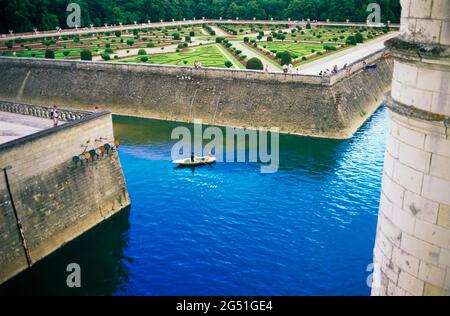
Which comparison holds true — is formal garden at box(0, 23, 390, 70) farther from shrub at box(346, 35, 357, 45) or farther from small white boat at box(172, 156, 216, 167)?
small white boat at box(172, 156, 216, 167)

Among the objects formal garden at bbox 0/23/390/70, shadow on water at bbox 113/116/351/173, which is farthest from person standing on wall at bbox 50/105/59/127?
formal garden at bbox 0/23/390/70

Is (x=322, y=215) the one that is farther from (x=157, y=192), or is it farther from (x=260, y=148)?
(x=260, y=148)

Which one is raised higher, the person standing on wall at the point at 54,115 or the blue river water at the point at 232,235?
the person standing on wall at the point at 54,115

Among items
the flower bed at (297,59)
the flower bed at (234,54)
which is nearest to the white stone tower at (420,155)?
the flower bed at (234,54)

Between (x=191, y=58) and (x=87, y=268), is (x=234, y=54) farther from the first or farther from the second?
(x=87, y=268)

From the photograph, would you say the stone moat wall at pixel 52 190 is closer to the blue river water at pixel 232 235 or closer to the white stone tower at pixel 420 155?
the blue river water at pixel 232 235

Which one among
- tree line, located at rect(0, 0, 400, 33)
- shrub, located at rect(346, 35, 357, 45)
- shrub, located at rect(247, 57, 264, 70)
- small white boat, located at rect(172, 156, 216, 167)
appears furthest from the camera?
tree line, located at rect(0, 0, 400, 33)
